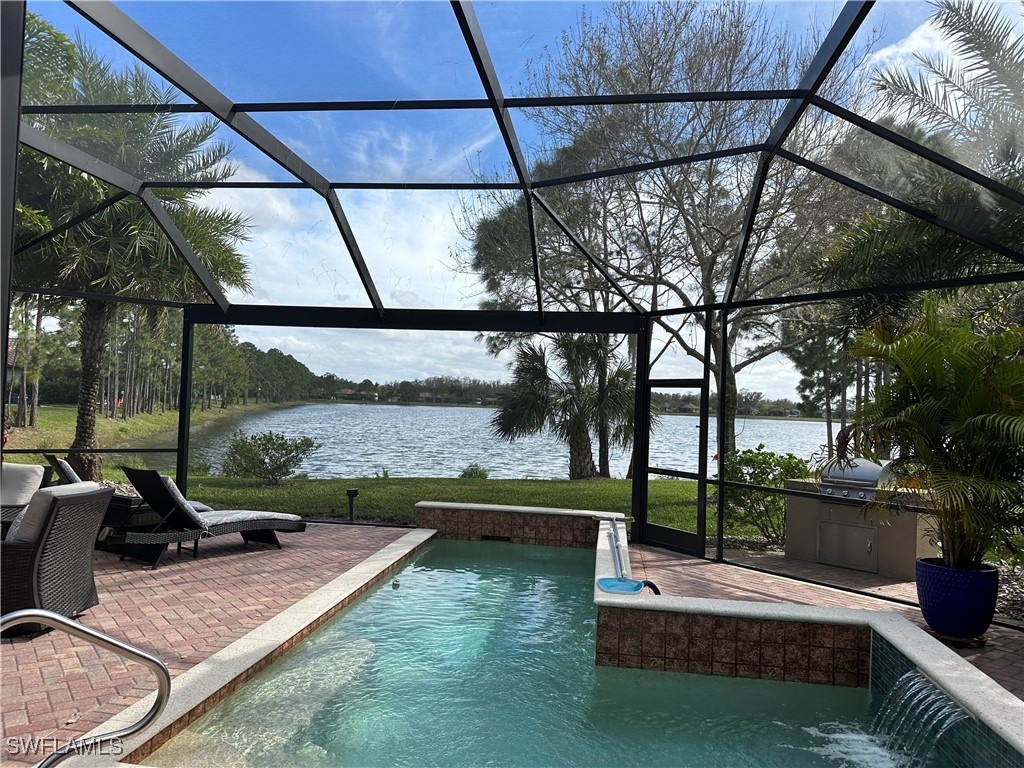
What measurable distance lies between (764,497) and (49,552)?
24.2 feet

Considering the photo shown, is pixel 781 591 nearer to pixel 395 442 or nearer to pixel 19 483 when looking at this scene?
pixel 19 483

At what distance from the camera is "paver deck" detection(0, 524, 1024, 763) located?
3535mm

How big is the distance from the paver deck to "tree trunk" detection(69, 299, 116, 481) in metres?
6.32

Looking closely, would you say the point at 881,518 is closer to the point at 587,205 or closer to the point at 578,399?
the point at 587,205

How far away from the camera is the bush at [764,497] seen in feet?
29.5

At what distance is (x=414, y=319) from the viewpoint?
31.3ft

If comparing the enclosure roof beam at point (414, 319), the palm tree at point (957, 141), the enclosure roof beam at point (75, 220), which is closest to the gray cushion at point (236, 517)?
the enclosure roof beam at point (414, 319)

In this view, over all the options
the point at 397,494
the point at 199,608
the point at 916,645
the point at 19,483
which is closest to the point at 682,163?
the point at 916,645

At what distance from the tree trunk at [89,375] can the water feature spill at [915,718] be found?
12392 mm

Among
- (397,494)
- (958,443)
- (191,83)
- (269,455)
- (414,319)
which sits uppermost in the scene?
(191,83)

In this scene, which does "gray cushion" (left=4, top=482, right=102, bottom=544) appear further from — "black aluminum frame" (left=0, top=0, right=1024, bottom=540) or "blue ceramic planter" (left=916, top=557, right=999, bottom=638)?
"blue ceramic planter" (left=916, top=557, right=999, bottom=638)

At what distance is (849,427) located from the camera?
573cm

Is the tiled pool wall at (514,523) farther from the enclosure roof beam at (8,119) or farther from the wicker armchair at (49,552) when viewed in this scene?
the enclosure roof beam at (8,119)

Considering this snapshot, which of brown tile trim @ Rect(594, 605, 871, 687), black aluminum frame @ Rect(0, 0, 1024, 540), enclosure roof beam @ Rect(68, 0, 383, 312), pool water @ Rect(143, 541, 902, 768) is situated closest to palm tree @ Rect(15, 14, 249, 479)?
black aluminum frame @ Rect(0, 0, 1024, 540)
